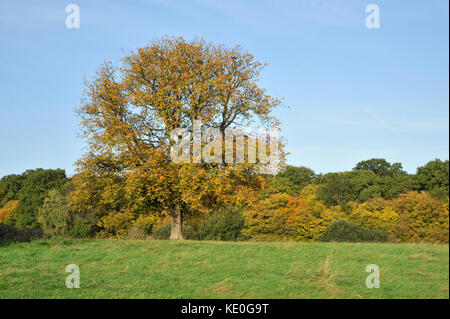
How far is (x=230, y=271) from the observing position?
40.7 ft

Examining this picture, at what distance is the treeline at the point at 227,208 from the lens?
2258cm

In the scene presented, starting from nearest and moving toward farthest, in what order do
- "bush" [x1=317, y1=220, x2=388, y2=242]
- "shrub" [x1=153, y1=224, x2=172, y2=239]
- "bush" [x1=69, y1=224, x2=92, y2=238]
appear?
1. "bush" [x1=317, y1=220, x2=388, y2=242]
2. "shrub" [x1=153, y1=224, x2=172, y2=239]
3. "bush" [x1=69, y1=224, x2=92, y2=238]

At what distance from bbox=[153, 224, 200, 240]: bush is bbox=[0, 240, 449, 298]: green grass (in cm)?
3359

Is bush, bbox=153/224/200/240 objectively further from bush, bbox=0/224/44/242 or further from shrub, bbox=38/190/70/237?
bush, bbox=0/224/44/242

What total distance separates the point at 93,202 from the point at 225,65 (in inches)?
511

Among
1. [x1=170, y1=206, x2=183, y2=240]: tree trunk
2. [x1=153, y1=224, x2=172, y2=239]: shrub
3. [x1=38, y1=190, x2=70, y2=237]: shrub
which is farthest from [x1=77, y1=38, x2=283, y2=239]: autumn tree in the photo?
[x1=38, y1=190, x2=70, y2=237]: shrub

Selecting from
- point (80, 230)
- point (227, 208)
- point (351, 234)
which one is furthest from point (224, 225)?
point (351, 234)

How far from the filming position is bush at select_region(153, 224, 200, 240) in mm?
50094

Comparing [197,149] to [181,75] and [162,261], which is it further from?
[162,261]

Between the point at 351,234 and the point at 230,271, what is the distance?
1164 centimetres

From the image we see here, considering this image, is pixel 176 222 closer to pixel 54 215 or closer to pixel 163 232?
pixel 163 232

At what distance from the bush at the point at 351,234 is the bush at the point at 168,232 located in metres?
30.3
